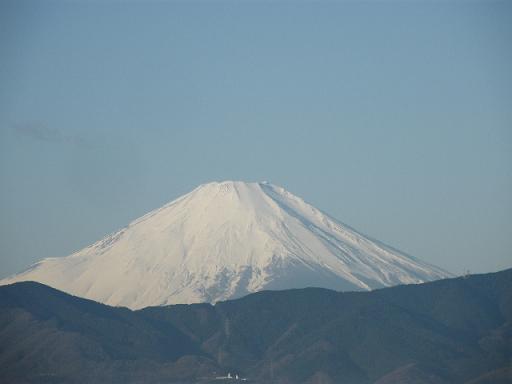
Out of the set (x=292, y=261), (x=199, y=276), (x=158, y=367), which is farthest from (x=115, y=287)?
(x=158, y=367)

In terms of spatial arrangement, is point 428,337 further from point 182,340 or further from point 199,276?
point 199,276

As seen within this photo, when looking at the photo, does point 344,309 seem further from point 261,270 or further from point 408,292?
point 261,270

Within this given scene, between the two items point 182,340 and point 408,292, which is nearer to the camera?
point 182,340

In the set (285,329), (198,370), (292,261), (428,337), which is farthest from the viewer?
(292,261)

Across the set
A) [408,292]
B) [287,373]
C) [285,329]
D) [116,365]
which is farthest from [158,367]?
[408,292]

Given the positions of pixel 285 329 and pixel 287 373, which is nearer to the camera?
pixel 287 373

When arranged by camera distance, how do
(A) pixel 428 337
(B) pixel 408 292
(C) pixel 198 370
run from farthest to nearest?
(B) pixel 408 292
(A) pixel 428 337
(C) pixel 198 370

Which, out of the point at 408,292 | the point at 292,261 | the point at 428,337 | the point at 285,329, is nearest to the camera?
the point at 428,337

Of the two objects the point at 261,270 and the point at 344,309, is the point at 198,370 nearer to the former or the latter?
the point at 344,309

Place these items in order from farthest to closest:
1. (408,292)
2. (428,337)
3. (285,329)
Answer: (408,292)
(285,329)
(428,337)
